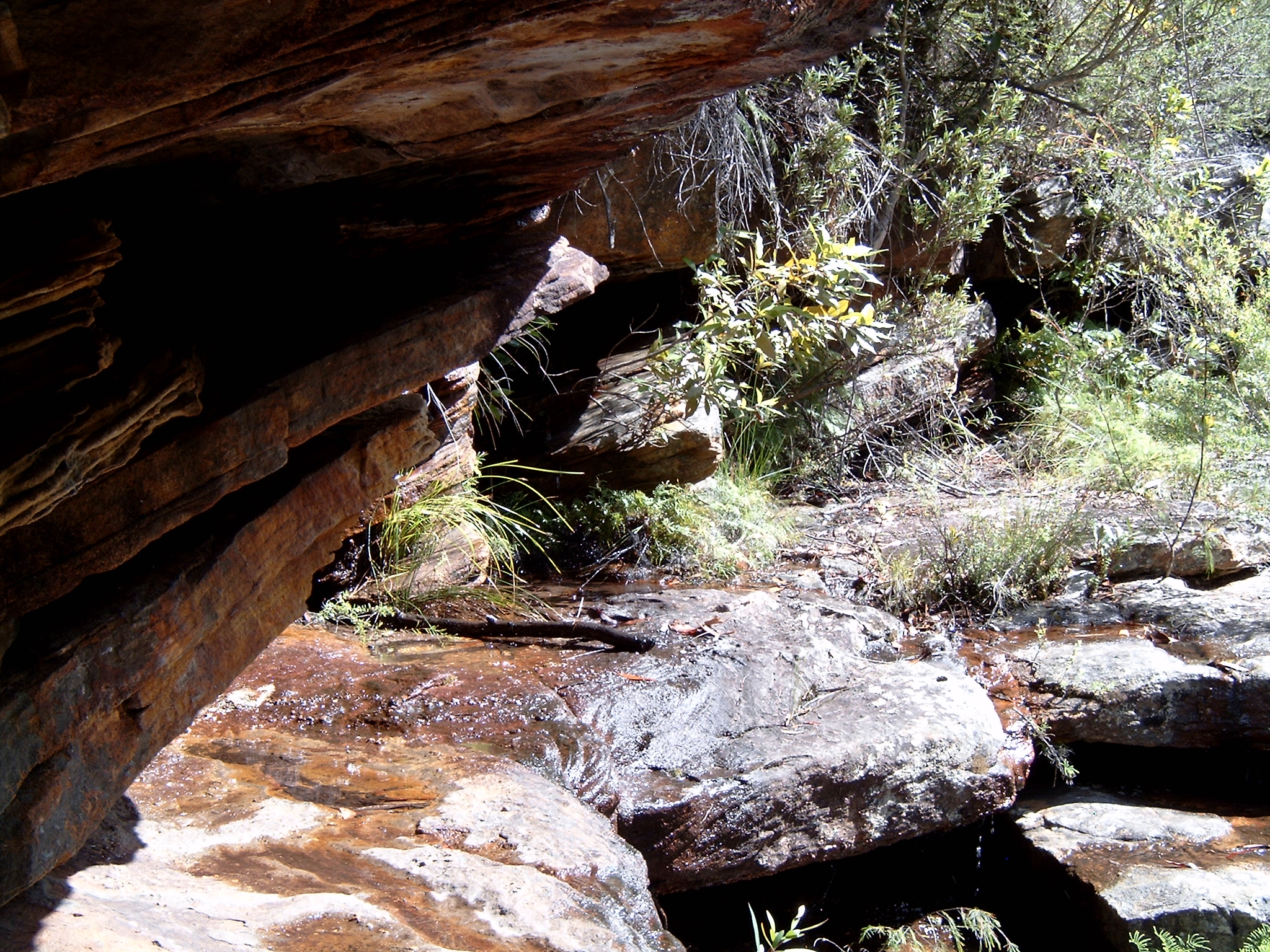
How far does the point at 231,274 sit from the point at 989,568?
474cm

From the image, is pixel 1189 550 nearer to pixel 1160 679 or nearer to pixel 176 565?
pixel 1160 679

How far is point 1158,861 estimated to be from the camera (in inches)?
173

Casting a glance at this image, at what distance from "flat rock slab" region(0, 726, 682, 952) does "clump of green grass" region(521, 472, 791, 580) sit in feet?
9.08

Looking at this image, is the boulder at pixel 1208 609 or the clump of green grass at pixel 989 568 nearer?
the boulder at pixel 1208 609

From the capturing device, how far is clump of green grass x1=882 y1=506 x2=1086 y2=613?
6.10 metres

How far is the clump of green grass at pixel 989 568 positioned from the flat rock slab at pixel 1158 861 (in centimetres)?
137

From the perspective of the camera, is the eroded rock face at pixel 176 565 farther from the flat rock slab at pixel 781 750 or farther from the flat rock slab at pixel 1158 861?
the flat rock slab at pixel 1158 861

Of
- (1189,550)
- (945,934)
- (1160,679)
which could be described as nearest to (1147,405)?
(1189,550)

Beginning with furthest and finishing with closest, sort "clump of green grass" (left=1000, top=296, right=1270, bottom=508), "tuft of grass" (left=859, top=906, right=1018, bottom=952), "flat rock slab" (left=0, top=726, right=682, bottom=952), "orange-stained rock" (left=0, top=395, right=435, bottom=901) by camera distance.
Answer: "clump of green grass" (left=1000, top=296, right=1270, bottom=508), "tuft of grass" (left=859, top=906, right=1018, bottom=952), "flat rock slab" (left=0, top=726, right=682, bottom=952), "orange-stained rock" (left=0, top=395, right=435, bottom=901)

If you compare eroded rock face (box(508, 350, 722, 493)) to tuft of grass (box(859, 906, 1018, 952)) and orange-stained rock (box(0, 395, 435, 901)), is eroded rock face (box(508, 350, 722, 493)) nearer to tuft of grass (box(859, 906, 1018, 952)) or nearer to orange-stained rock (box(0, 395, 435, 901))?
tuft of grass (box(859, 906, 1018, 952))

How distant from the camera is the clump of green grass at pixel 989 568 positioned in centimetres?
610

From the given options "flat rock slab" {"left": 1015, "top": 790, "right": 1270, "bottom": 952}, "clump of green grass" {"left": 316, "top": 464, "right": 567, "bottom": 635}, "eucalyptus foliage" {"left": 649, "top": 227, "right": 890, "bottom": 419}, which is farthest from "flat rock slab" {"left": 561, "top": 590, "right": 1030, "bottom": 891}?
"eucalyptus foliage" {"left": 649, "top": 227, "right": 890, "bottom": 419}

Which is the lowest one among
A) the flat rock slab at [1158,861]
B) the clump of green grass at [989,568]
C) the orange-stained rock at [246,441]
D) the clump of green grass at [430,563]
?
the flat rock slab at [1158,861]

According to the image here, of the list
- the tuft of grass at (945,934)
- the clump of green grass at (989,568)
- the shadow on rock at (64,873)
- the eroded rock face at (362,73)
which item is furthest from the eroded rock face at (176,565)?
the clump of green grass at (989,568)
